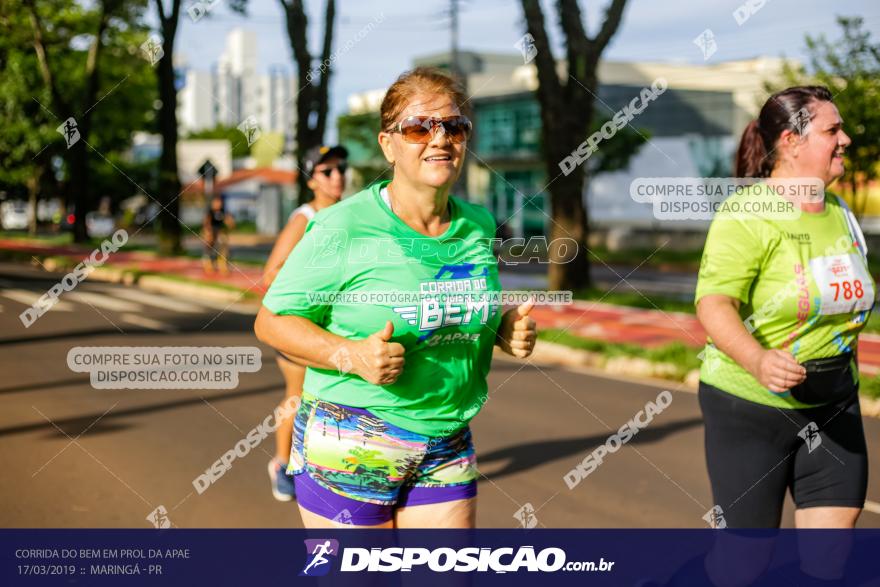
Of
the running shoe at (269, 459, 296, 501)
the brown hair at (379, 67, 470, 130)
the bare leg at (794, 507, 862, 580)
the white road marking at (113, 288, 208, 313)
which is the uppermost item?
the brown hair at (379, 67, 470, 130)

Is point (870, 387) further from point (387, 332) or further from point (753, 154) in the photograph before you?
point (387, 332)

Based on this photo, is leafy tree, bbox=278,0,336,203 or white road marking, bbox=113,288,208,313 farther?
leafy tree, bbox=278,0,336,203

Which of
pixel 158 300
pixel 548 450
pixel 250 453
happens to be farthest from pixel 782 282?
pixel 158 300

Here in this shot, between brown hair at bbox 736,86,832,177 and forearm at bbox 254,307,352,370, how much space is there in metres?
1.54

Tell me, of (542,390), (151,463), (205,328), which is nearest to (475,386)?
(151,463)

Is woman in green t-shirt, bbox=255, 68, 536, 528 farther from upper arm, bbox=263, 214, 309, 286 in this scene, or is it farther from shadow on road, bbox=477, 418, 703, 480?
shadow on road, bbox=477, 418, 703, 480

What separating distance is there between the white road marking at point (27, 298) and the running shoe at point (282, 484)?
9829mm

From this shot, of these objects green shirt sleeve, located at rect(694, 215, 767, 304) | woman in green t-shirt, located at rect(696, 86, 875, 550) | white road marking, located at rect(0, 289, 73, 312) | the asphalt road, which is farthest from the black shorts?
white road marking, located at rect(0, 289, 73, 312)

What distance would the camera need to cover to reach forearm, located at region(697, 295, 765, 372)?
9.12 ft

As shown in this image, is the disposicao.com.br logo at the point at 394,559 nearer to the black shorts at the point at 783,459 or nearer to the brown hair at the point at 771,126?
the black shorts at the point at 783,459

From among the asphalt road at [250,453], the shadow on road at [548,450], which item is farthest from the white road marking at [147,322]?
the shadow on road at [548,450]

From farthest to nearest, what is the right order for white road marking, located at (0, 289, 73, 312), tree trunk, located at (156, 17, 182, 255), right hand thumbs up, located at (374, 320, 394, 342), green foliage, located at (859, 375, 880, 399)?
1. tree trunk, located at (156, 17, 182, 255)
2. white road marking, located at (0, 289, 73, 312)
3. green foliage, located at (859, 375, 880, 399)
4. right hand thumbs up, located at (374, 320, 394, 342)

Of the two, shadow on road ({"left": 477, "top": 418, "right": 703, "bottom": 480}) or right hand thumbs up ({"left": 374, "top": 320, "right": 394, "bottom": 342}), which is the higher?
right hand thumbs up ({"left": 374, "top": 320, "right": 394, "bottom": 342})

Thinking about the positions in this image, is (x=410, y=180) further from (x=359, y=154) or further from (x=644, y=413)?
(x=359, y=154)
